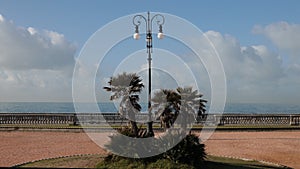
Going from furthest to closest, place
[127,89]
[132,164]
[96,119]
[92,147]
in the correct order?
[96,119] → [92,147] → [127,89] → [132,164]

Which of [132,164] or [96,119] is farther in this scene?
[96,119]

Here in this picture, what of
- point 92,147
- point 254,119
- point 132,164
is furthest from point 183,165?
point 254,119

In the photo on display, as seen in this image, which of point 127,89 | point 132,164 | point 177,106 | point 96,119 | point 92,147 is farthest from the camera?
point 96,119

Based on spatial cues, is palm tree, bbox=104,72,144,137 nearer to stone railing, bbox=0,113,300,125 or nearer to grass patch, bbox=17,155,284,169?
grass patch, bbox=17,155,284,169

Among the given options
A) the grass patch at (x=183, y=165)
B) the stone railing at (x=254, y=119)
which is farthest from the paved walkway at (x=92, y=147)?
the stone railing at (x=254, y=119)

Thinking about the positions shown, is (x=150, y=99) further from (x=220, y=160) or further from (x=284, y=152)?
(x=284, y=152)

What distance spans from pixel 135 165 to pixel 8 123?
66.5 feet

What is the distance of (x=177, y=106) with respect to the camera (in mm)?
12453

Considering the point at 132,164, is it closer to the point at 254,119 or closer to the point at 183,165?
the point at 183,165

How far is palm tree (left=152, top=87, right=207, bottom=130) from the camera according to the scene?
40.5 ft

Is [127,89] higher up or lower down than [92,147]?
higher up

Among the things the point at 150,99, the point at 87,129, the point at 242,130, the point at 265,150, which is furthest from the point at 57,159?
the point at 242,130

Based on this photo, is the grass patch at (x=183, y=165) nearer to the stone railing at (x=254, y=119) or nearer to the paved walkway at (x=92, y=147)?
the paved walkway at (x=92, y=147)

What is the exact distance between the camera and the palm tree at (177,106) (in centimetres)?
1234
